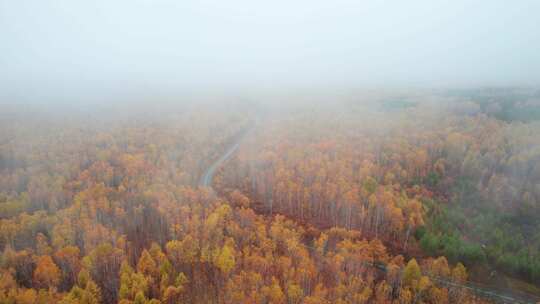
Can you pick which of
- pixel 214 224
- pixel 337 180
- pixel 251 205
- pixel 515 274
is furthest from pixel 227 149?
pixel 515 274

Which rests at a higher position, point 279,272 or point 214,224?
point 214,224

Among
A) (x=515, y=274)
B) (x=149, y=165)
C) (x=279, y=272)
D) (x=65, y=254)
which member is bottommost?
(x=515, y=274)

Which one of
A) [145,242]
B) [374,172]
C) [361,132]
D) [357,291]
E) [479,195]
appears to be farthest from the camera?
[361,132]

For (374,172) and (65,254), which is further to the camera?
(374,172)

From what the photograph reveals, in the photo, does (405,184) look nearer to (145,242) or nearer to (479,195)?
(479,195)

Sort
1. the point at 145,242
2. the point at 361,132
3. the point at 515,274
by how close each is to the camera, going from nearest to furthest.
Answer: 1. the point at 515,274
2. the point at 145,242
3. the point at 361,132

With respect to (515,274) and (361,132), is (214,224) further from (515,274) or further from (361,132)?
(361,132)

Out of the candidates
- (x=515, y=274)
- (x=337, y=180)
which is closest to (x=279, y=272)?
(x=337, y=180)
